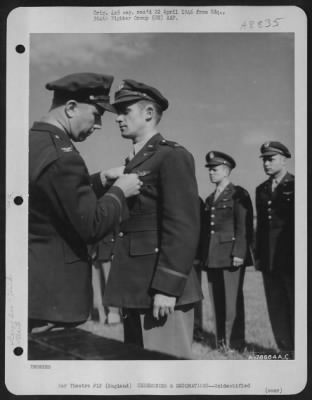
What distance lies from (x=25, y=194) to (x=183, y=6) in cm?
79

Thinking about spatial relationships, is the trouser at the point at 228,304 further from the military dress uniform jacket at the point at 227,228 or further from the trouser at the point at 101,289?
the trouser at the point at 101,289

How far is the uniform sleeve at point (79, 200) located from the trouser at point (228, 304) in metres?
0.37

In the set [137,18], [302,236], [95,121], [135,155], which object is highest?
[137,18]

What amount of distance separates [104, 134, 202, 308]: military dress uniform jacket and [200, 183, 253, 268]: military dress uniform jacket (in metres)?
0.04

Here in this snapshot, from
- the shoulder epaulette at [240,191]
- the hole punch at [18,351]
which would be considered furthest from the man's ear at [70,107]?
the hole punch at [18,351]

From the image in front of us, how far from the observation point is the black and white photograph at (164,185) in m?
1.76

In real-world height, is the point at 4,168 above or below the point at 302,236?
above

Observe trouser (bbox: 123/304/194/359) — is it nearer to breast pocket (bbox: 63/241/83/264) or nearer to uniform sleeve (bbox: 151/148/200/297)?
uniform sleeve (bbox: 151/148/200/297)

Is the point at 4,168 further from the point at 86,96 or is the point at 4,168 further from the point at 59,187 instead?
the point at 86,96

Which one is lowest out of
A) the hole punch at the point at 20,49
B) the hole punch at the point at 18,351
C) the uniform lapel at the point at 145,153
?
the hole punch at the point at 18,351

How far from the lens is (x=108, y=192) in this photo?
68.8 inches

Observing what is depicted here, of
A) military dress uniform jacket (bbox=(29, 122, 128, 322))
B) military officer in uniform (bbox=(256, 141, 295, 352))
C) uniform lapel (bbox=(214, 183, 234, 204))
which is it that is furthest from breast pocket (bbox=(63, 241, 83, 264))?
military officer in uniform (bbox=(256, 141, 295, 352))

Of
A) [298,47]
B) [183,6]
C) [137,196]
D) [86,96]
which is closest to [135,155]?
[137,196]

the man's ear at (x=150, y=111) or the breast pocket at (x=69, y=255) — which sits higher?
the man's ear at (x=150, y=111)
